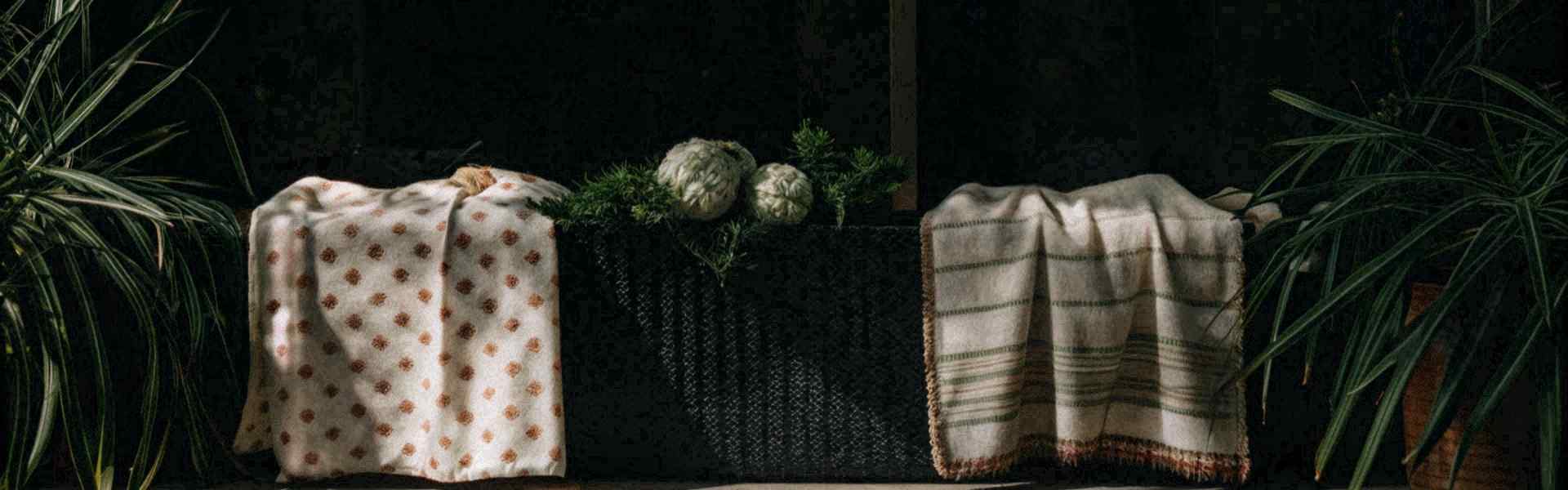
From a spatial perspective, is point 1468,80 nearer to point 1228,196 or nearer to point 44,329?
point 1228,196

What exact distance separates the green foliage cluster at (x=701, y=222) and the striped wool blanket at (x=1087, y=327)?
173mm

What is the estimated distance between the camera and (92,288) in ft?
8.91

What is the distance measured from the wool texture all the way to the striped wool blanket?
0.85 meters

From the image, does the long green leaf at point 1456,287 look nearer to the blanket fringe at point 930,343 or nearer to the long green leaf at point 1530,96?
the long green leaf at point 1530,96

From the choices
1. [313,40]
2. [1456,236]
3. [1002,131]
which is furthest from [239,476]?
[1456,236]

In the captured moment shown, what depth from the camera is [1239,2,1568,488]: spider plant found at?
6.73 feet

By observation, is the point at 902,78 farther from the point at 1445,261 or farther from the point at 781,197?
the point at 1445,261

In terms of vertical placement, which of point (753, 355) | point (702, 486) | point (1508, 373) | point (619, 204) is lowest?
point (702, 486)

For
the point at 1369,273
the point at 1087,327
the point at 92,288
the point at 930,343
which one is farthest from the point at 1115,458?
the point at 92,288

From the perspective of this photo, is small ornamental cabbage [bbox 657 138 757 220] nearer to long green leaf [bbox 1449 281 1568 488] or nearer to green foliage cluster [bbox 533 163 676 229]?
green foliage cluster [bbox 533 163 676 229]

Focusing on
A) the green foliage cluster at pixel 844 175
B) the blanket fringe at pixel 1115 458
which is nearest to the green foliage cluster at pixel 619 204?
the green foliage cluster at pixel 844 175

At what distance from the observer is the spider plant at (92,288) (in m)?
2.43

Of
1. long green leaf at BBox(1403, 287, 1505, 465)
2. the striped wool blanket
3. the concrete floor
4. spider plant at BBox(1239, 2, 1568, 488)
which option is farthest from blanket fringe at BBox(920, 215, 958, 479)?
long green leaf at BBox(1403, 287, 1505, 465)

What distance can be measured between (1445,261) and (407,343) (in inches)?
82.3
